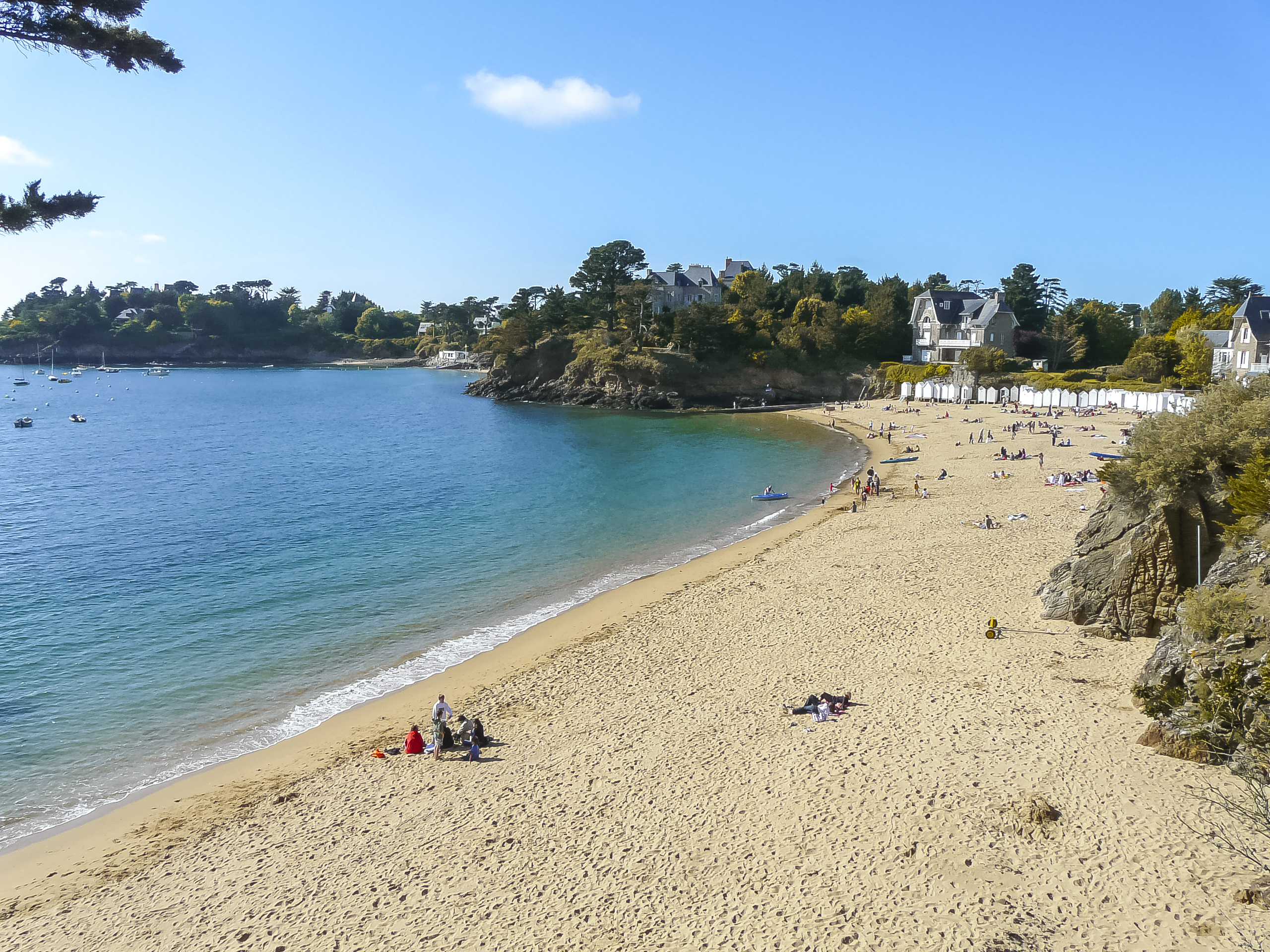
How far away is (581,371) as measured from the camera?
95688 millimetres

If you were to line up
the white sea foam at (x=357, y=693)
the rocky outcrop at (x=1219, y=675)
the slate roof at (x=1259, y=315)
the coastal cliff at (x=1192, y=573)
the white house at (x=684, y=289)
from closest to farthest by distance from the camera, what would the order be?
the rocky outcrop at (x=1219, y=675)
the coastal cliff at (x=1192, y=573)
the white sea foam at (x=357, y=693)
the slate roof at (x=1259, y=315)
the white house at (x=684, y=289)

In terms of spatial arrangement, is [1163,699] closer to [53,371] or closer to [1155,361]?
[1155,361]

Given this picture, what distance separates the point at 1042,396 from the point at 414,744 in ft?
232

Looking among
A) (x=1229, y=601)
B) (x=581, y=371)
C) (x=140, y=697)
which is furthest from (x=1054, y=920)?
(x=581, y=371)

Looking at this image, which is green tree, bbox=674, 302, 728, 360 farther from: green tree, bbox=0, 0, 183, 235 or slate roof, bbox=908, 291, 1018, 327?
green tree, bbox=0, 0, 183, 235

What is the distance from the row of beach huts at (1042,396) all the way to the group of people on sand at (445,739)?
53.8 metres

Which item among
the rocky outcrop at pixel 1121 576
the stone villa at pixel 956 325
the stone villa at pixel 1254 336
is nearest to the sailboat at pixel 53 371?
the stone villa at pixel 956 325

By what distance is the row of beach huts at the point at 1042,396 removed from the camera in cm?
6244

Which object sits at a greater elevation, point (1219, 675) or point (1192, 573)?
point (1192, 573)

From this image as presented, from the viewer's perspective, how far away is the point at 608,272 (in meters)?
97.6

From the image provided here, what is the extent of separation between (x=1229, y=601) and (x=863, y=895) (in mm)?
7732

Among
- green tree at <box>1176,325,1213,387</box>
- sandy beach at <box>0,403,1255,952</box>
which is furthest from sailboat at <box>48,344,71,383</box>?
green tree at <box>1176,325,1213,387</box>

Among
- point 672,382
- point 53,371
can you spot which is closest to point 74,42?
point 672,382

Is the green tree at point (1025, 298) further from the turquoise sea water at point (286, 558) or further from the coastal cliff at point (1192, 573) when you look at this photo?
the coastal cliff at point (1192, 573)
